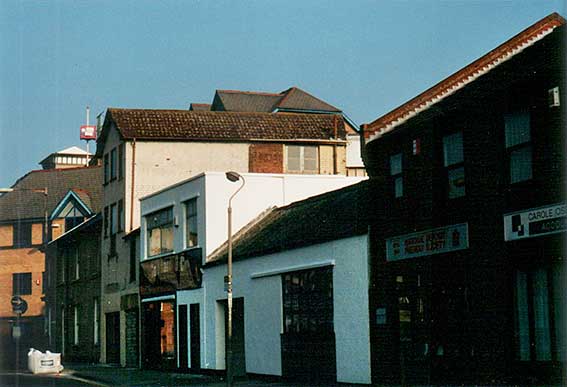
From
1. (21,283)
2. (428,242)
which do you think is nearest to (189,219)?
(428,242)

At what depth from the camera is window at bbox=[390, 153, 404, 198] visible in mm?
23797

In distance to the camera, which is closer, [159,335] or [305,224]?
[305,224]

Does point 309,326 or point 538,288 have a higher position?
point 538,288

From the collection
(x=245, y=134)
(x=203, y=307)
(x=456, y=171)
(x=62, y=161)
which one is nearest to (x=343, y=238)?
(x=456, y=171)

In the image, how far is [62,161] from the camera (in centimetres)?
8706

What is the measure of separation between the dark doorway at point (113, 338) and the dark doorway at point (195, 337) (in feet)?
38.6

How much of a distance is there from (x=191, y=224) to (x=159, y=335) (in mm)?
5309

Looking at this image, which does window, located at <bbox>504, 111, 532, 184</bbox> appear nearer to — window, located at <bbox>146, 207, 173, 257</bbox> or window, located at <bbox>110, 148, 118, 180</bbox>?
window, located at <bbox>146, 207, 173, 257</bbox>

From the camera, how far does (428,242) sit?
22375 mm

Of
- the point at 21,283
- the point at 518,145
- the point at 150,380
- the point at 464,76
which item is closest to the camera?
the point at 518,145

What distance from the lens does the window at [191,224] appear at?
3609cm

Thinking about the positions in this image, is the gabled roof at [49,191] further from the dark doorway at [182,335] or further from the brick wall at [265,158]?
the dark doorway at [182,335]

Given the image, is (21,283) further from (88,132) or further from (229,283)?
(229,283)

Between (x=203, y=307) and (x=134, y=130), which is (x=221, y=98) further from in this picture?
(x=203, y=307)
